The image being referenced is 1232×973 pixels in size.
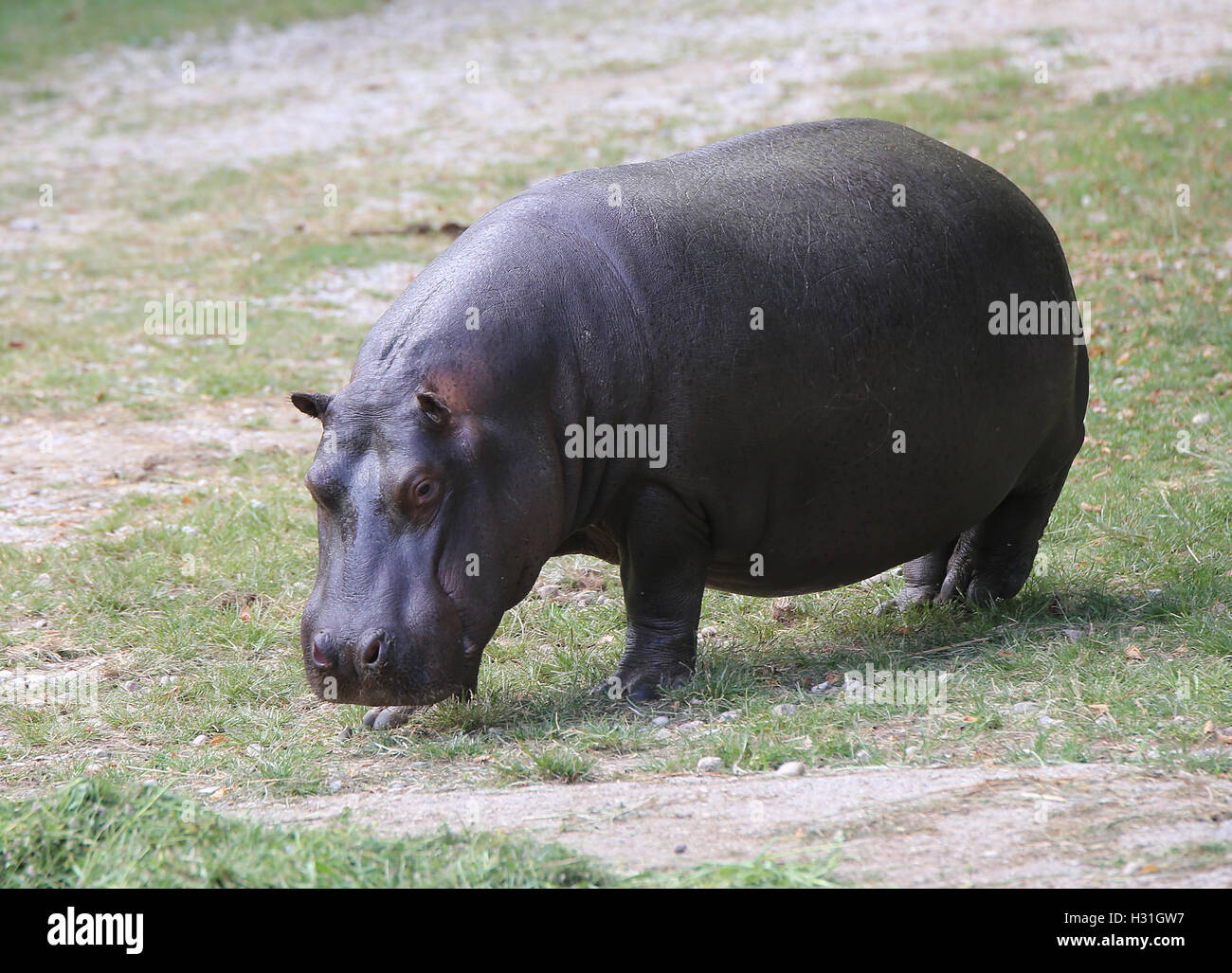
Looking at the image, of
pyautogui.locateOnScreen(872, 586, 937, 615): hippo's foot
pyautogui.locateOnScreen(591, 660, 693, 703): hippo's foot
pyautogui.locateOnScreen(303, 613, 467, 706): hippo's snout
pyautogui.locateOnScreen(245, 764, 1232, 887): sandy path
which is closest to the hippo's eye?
pyautogui.locateOnScreen(303, 613, 467, 706): hippo's snout

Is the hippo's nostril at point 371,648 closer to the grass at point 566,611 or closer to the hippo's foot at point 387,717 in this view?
the grass at point 566,611

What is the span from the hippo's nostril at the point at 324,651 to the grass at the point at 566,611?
410 mm

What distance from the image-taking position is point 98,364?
10945 millimetres

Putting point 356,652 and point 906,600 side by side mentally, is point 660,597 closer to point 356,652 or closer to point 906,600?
point 356,652

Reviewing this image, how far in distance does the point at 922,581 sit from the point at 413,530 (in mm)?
3049

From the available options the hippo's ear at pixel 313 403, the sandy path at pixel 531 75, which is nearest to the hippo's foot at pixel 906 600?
the hippo's ear at pixel 313 403

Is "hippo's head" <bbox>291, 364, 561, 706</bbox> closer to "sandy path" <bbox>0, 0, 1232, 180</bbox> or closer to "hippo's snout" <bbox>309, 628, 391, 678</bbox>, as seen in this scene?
"hippo's snout" <bbox>309, 628, 391, 678</bbox>

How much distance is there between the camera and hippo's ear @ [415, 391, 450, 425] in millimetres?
5047

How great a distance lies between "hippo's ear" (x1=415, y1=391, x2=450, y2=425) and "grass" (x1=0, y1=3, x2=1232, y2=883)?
3.82ft

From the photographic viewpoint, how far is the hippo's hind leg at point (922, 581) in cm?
713
